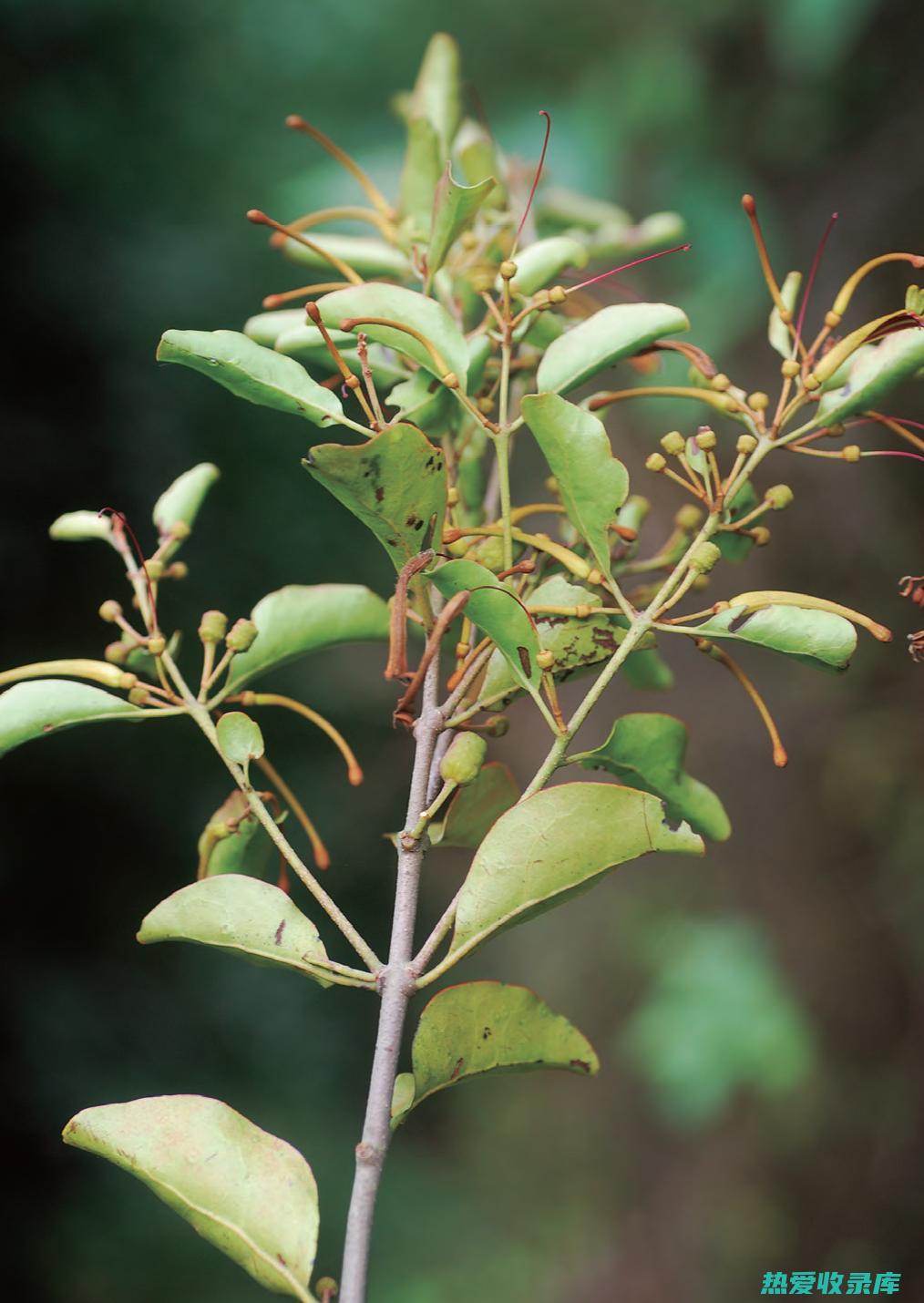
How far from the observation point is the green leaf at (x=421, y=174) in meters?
0.40

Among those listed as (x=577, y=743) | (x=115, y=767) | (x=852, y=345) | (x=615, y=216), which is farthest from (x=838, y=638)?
(x=115, y=767)

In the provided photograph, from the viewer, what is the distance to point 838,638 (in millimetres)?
270

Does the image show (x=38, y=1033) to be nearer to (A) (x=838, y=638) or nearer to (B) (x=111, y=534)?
(B) (x=111, y=534)

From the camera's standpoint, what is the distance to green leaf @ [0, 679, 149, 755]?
307 millimetres

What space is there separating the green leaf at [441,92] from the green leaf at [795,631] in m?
0.26

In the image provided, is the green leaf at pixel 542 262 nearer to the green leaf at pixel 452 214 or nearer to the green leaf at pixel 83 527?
the green leaf at pixel 452 214

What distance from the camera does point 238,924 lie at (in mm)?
281

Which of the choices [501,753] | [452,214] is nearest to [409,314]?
[452,214]

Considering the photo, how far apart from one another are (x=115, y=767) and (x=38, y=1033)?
0.91 ft

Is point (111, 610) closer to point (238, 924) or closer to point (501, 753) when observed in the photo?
point (238, 924)

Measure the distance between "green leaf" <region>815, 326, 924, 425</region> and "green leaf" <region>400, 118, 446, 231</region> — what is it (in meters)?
0.17

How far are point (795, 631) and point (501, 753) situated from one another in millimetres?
1392

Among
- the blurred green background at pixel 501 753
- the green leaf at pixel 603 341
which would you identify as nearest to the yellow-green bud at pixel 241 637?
the green leaf at pixel 603 341

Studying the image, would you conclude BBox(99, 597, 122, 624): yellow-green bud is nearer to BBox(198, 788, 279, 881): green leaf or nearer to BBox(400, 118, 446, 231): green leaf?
BBox(198, 788, 279, 881): green leaf
